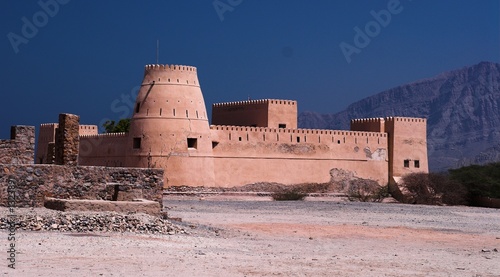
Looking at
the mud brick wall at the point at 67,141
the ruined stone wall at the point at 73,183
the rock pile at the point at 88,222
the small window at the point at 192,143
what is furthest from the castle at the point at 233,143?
the rock pile at the point at 88,222

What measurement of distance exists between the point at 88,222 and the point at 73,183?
2.76 meters

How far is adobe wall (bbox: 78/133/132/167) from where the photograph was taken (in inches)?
1309

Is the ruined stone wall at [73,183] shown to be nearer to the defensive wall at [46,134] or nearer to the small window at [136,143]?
the small window at [136,143]

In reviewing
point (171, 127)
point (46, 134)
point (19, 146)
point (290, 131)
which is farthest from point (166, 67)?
point (19, 146)

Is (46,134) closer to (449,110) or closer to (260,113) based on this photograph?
(260,113)

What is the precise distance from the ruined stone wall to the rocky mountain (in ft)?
280

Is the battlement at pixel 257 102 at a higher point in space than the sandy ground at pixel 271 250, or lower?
higher

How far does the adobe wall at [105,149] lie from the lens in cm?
3325

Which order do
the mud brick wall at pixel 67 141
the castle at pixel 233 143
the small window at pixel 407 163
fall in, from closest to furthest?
the mud brick wall at pixel 67 141, the castle at pixel 233 143, the small window at pixel 407 163

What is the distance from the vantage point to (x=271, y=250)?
12750 mm

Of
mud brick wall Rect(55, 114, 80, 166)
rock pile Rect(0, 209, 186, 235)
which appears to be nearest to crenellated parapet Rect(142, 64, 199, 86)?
mud brick wall Rect(55, 114, 80, 166)

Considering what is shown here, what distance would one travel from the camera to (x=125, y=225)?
13.3m

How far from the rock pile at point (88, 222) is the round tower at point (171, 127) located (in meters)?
17.5

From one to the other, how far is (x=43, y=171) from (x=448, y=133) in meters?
110
